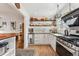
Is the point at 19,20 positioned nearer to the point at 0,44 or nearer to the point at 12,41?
the point at 12,41

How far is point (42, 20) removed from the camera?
29.6ft

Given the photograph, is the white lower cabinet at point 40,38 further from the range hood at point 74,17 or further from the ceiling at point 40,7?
the range hood at point 74,17

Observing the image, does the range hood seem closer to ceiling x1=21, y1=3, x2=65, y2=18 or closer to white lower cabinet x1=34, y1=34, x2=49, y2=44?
ceiling x1=21, y1=3, x2=65, y2=18

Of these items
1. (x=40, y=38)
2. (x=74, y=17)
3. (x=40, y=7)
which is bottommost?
(x=40, y=38)

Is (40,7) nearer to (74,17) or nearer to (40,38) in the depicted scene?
(74,17)

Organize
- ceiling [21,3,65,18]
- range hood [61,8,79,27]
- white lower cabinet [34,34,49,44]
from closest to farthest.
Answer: range hood [61,8,79,27], ceiling [21,3,65,18], white lower cabinet [34,34,49,44]

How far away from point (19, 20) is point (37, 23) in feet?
6.90

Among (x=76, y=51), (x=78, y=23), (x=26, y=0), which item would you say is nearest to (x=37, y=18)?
(x=78, y=23)

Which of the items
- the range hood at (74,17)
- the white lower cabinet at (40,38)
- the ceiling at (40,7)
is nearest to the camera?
the range hood at (74,17)

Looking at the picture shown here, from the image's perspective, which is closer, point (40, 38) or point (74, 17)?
point (74, 17)

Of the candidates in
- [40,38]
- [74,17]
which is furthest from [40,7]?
[40,38]

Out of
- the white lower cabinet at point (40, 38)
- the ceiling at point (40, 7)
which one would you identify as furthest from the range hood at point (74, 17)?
the white lower cabinet at point (40, 38)

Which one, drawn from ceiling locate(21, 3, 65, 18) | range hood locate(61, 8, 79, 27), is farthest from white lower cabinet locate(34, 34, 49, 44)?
range hood locate(61, 8, 79, 27)

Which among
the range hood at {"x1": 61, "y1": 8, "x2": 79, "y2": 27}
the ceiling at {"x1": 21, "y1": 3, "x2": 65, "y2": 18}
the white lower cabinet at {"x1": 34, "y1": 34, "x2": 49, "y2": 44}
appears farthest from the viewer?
the white lower cabinet at {"x1": 34, "y1": 34, "x2": 49, "y2": 44}
